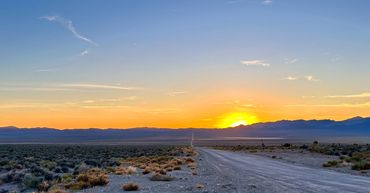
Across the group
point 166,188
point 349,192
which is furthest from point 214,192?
point 349,192

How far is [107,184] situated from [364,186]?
1301cm

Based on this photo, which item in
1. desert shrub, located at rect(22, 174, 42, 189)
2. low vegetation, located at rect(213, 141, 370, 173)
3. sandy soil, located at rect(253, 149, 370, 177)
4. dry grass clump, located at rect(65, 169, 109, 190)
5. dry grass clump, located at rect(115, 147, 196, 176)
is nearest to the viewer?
dry grass clump, located at rect(65, 169, 109, 190)

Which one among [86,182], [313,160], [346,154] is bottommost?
[86,182]

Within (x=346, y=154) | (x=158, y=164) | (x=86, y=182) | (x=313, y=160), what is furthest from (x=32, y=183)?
(x=346, y=154)

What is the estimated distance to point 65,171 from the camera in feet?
126

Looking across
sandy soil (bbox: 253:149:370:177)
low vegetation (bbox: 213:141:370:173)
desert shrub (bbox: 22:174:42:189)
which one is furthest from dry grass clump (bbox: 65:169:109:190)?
low vegetation (bbox: 213:141:370:173)

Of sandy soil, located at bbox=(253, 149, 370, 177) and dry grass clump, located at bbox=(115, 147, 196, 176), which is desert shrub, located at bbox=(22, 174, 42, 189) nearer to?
dry grass clump, located at bbox=(115, 147, 196, 176)

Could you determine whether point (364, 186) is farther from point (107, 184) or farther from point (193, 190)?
point (107, 184)

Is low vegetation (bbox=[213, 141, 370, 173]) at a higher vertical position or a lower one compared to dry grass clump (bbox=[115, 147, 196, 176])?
higher

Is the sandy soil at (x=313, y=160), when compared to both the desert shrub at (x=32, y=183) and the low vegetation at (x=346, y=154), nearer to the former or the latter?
the low vegetation at (x=346, y=154)

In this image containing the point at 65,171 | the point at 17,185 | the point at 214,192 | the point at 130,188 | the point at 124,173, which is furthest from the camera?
the point at 65,171

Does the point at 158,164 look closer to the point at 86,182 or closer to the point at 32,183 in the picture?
the point at 32,183

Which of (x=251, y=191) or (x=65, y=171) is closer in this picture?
(x=251, y=191)

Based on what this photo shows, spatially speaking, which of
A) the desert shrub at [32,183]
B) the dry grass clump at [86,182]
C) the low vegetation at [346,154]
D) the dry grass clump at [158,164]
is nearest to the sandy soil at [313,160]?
the low vegetation at [346,154]
